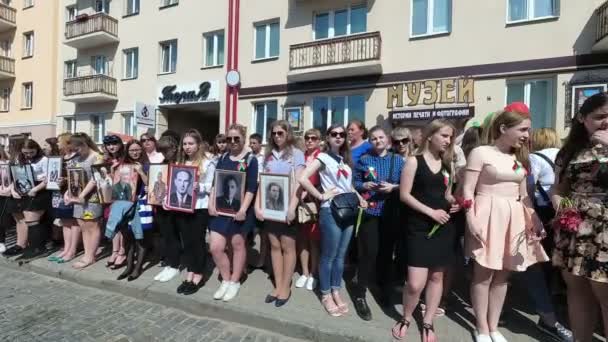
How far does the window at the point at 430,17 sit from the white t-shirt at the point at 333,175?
9203 mm

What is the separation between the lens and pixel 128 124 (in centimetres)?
1761

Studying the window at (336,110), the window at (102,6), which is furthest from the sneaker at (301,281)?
the window at (102,6)

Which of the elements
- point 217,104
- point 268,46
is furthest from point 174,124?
point 268,46

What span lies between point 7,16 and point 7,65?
9.31 ft

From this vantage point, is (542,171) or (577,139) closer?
(577,139)

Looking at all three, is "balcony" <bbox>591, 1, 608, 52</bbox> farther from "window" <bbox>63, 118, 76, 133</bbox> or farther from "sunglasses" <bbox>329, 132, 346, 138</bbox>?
"window" <bbox>63, 118, 76, 133</bbox>

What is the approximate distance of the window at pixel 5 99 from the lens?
21438 mm

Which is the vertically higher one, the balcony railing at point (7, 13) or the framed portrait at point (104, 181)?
the balcony railing at point (7, 13)

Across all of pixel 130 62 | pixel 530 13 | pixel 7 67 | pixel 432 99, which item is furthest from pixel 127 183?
pixel 7 67

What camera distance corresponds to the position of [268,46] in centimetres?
1411

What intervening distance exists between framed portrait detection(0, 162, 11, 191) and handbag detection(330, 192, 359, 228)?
5814 mm

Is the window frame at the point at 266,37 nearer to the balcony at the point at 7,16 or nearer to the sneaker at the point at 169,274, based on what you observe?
the sneaker at the point at 169,274

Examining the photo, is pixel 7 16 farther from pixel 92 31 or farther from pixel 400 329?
pixel 400 329

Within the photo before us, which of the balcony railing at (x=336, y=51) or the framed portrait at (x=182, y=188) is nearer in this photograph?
the framed portrait at (x=182, y=188)
